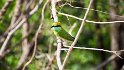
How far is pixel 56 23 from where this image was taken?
82.6 inches

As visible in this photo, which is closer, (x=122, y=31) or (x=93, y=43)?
(x=122, y=31)

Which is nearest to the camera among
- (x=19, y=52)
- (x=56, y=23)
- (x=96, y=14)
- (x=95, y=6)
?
(x=56, y=23)

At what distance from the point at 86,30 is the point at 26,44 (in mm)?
1460

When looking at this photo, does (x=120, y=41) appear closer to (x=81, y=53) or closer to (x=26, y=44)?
(x=81, y=53)

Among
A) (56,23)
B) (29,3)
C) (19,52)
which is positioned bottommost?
(19,52)

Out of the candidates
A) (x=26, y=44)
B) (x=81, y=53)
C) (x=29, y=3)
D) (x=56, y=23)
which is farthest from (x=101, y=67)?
(x=56, y=23)

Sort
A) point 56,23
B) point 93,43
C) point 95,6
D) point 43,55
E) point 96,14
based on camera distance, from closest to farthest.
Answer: point 56,23, point 43,55, point 95,6, point 96,14, point 93,43

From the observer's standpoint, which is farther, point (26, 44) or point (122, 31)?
point (122, 31)

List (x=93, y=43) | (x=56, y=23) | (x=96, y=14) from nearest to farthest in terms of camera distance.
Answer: (x=56, y=23)
(x=96, y=14)
(x=93, y=43)

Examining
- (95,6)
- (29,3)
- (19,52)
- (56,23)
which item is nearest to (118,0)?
(95,6)

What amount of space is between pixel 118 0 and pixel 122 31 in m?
0.97

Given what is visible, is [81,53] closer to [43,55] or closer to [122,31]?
[122,31]

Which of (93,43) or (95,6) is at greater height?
(95,6)

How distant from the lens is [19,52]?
477 centimetres
